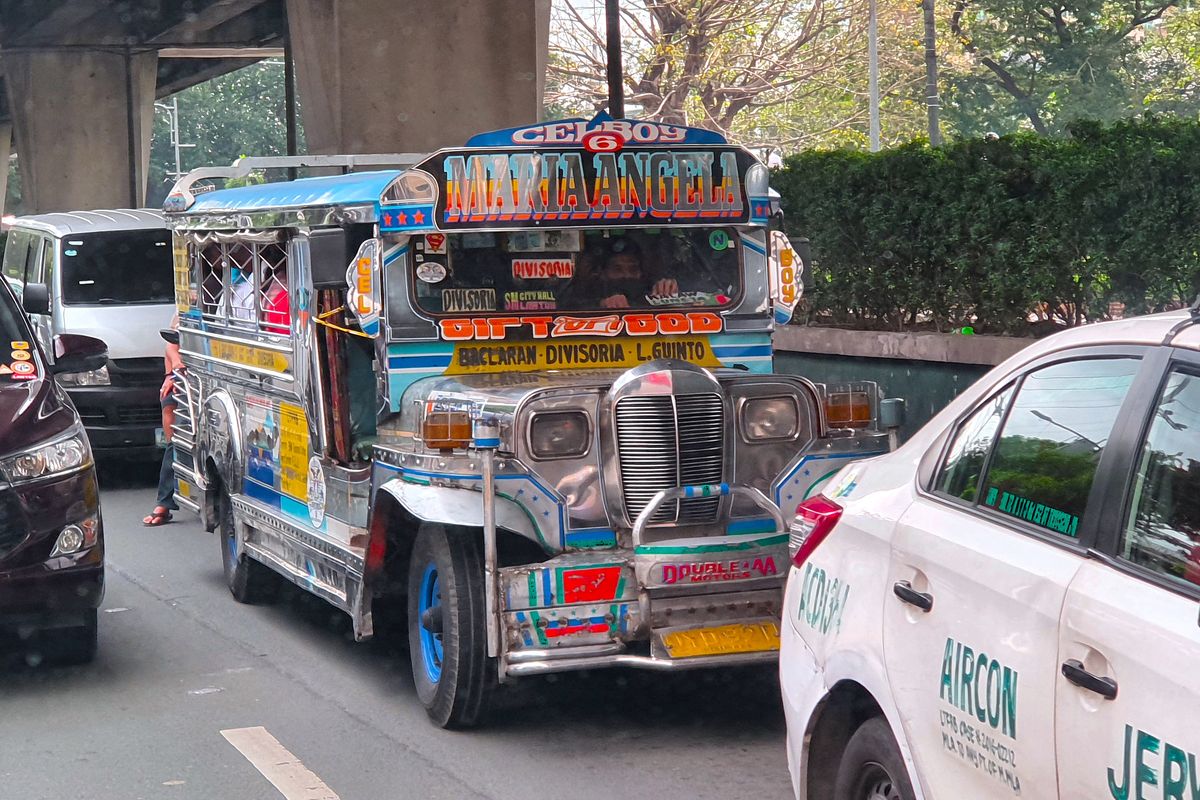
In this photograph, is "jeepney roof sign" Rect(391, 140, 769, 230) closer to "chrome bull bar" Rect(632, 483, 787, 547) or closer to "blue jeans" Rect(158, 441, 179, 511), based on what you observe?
"chrome bull bar" Rect(632, 483, 787, 547)

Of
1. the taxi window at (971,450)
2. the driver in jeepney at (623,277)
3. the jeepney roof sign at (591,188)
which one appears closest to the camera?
the taxi window at (971,450)

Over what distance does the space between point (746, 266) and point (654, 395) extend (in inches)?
73.0

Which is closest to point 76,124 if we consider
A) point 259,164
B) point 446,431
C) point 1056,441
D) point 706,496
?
point 259,164

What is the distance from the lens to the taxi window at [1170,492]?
3.08 metres

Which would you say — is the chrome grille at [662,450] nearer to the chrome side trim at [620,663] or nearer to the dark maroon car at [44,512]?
the chrome side trim at [620,663]

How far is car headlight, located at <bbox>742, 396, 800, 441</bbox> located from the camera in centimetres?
670

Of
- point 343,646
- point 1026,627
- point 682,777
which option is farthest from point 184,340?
point 1026,627

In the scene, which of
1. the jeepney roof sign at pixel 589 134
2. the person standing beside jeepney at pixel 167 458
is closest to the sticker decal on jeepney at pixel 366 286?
the jeepney roof sign at pixel 589 134

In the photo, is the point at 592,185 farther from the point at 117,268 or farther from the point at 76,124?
the point at 76,124

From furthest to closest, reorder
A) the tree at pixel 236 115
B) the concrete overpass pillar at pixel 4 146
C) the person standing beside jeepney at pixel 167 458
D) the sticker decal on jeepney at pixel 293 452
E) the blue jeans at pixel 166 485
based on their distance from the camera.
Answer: the tree at pixel 236 115 → the concrete overpass pillar at pixel 4 146 → the blue jeans at pixel 166 485 → the person standing beside jeepney at pixel 167 458 → the sticker decal on jeepney at pixel 293 452

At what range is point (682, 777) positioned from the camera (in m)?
5.92

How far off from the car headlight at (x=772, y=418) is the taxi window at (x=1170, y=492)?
3473mm

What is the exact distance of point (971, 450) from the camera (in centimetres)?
395

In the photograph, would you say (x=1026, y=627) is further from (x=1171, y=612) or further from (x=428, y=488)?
(x=428, y=488)
